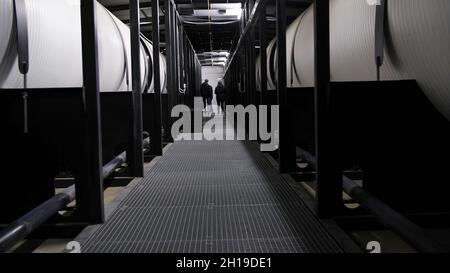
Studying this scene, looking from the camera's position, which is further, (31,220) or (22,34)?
(22,34)

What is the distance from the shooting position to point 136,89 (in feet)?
10.6

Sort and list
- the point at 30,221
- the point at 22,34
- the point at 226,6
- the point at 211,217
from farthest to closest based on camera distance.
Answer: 1. the point at 226,6
2. the point at 211,217
3. the point at 22,34
4. the point at 30,221

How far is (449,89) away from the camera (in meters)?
1.71

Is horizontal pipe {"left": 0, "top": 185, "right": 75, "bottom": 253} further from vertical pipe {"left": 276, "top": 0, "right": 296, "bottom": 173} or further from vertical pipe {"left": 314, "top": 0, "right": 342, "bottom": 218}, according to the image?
vertical pipe {"left": 276, "top": 0, "right": 296, "bottom": 173}

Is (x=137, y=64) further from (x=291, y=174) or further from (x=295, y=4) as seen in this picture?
(x=295, y=4)

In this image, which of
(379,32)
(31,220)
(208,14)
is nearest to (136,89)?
(31,220)

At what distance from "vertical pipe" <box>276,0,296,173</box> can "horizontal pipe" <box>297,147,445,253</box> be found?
113cm

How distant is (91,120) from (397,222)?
1413 mm

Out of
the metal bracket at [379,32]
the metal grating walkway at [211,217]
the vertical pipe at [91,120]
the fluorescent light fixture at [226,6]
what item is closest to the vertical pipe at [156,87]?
the metal grating walkway at [211,217]

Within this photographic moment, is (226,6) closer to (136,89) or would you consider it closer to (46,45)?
(136,89)

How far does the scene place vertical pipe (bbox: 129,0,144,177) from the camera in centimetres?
320

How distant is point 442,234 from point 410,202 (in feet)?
0.65

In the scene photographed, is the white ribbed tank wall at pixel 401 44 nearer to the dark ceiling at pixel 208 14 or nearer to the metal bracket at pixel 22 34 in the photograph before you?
the metal bracket at pixel 22 34
